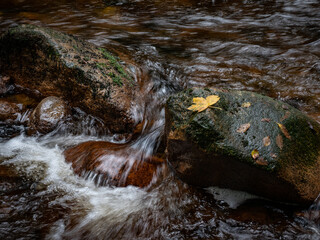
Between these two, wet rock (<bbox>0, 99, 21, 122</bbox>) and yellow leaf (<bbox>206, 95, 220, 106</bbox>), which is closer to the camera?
yellow leaf (<bbox>206, 95, 220, 106</bbox>)

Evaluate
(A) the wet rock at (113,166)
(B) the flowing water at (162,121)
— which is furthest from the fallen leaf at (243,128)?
(A) the wet rock at (113,166)

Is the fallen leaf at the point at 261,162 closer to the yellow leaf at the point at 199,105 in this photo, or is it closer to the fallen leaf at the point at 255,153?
the fallen leaf at the point at 255,153

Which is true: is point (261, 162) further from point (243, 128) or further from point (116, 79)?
point (116, 79)

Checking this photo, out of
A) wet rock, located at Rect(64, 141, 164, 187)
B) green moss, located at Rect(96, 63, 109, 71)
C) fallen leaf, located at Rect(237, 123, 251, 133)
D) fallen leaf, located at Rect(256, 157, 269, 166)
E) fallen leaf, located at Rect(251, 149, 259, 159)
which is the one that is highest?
green moss, located at Rect(96, 63, 109, 71)

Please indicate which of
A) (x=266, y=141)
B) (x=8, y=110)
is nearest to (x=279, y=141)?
(x=266, y=141)

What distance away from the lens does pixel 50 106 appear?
15.2 feet

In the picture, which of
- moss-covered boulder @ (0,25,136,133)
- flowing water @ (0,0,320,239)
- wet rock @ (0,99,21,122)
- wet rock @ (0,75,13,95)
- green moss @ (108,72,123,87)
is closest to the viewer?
flowing water @ (0,0,320,239)

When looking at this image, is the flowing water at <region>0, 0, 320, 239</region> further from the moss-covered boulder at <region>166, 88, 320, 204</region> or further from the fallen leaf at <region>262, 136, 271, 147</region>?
the fallen leaf at <region>262, 136, 271, 147</region>

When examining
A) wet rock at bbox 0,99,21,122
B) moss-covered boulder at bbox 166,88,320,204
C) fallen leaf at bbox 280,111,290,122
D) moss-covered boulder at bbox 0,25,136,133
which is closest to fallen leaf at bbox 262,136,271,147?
moss-covered boulder at bbox 166,88,320,204

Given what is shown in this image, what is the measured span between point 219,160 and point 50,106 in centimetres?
322

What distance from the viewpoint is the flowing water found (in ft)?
9.55

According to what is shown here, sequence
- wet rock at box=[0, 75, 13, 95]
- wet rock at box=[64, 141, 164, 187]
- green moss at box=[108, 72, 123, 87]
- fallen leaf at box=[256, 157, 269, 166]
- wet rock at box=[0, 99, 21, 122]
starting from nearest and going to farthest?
fallen leaf at box=[256, 157, 269, 166], wet rock at box=[64, 141, 164, 187], green moss at box=[108, 72, 123, 87], wet rock at box=[0, 99, 21, 122], wet rock at box=[0, 75, 13, 95]

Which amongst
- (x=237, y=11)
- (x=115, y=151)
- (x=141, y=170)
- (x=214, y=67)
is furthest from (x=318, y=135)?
(x=237, y=11)

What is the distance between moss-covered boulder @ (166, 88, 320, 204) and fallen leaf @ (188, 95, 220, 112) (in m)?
0.05
